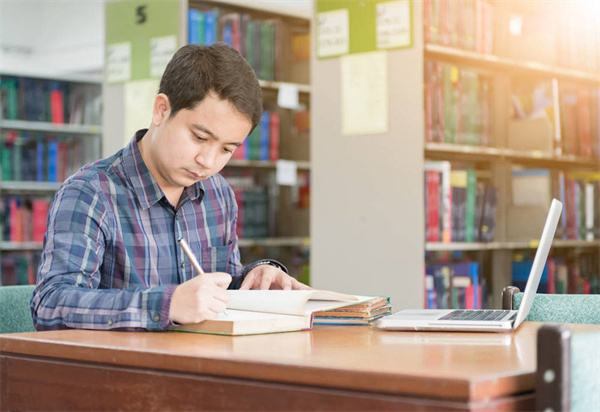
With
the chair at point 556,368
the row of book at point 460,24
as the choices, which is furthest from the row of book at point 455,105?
the chair at point 556,368

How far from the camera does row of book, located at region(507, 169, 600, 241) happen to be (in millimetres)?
3947

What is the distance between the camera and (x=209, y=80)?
65.6 inches

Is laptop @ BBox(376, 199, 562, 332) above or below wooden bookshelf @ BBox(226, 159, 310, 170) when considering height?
below

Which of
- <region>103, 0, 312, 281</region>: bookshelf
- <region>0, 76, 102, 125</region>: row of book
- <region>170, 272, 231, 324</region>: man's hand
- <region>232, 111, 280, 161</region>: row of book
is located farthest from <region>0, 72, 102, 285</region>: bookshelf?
<region>170, 272, 231, 324</region>: man's hand

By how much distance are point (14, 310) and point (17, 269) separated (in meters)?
4.12

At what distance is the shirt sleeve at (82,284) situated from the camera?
1388mm

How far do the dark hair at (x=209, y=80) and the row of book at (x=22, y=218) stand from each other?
422 centimetres

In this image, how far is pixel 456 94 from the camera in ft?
12.2

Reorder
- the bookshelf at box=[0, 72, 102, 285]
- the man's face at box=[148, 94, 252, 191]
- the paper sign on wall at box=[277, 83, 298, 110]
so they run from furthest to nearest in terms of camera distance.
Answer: the bookshelf at box=[0, 72, 102, 285] → the paper sign on wall at box=[277, 83, 298, 110] → the man's face at box=[148, 94, 252, 191]

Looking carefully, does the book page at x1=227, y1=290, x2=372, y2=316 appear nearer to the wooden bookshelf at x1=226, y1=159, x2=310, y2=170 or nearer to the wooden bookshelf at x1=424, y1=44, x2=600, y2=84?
the wooden bookshelf at x1=424, y1=44, x2=600, y2=84

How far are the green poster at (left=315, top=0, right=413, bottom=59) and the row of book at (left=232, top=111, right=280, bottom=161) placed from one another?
997 millimetres

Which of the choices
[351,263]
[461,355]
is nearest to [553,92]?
[351,263]

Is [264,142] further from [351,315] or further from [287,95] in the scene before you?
[351,315]

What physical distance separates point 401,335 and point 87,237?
601mm
